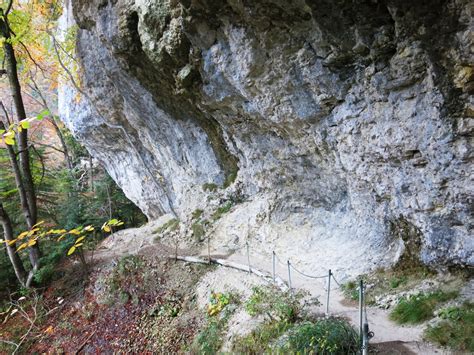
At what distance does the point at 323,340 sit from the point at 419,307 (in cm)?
217

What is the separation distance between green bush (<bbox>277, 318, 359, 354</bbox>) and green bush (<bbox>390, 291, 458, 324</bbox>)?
1.26 metres

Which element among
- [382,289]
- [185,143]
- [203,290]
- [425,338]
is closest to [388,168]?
[382,289]

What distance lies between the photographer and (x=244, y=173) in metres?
12.5

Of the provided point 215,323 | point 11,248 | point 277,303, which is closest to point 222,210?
point 215,323

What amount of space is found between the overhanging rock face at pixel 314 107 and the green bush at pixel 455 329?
1235 mm

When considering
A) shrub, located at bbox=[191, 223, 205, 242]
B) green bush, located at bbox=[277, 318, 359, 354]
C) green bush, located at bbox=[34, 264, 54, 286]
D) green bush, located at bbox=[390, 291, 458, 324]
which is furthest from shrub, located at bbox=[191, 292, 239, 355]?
green bush, located at bbox=[34, 264, 54, 286]

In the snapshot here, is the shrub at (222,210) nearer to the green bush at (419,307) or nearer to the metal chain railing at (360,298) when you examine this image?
the metal chain railing at (360,298)

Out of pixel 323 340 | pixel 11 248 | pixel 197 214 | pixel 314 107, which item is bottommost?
pixel 323 340

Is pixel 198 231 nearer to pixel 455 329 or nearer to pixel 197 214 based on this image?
pixel 197 214

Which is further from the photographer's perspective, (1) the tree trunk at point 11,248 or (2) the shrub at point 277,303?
(1) the tree trunk at point 11,248

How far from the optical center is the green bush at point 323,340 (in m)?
4.87

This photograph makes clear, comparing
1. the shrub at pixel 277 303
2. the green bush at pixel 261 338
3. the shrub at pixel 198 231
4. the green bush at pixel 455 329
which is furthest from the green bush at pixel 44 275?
the green bush at pixel 455 329

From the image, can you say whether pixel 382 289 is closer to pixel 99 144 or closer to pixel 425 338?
pixel 425 338

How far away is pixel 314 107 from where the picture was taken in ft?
24.9
